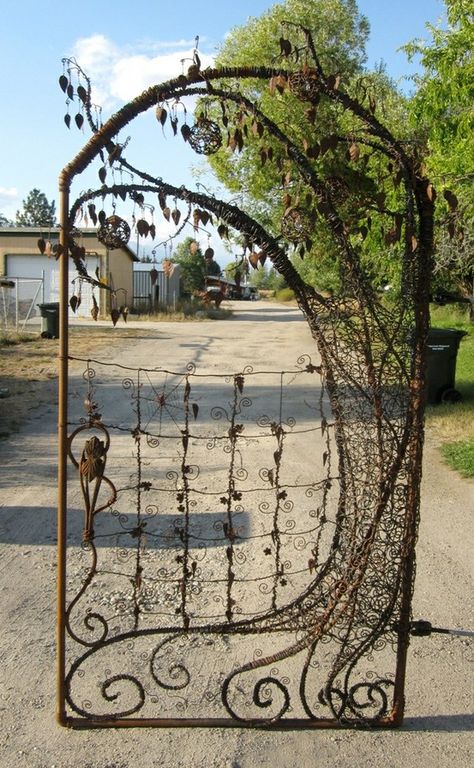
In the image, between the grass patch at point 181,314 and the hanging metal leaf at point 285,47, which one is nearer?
the hanging metal leaf at point 285,47

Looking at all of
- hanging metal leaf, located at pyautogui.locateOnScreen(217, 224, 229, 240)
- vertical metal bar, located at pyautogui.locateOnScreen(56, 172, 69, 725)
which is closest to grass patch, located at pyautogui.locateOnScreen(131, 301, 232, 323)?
hanging metal leaf, located at pyautogui.locateOnScreen(217, 224, 229, 240)

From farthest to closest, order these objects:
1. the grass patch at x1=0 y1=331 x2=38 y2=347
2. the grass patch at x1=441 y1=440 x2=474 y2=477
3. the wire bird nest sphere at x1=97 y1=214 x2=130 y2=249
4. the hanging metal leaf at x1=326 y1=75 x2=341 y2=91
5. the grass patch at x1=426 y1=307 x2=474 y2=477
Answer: the grass patch at x1=0 y1=331 x2=38 y2=347 → the grass patch at x1=426 y1=307 x2=474 y2=477 → the grass patch at x1=441 y1=440 x2=474 y2=477 → the wire bird nest sphere at x1=97 y1=214 x2=130 y2=249 → the hanging metal leaf at x1=326 y1=75 x2=341 y2=91

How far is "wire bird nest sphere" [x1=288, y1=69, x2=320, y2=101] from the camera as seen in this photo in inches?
121

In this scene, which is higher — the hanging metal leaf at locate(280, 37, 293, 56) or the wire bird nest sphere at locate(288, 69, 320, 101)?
the hanging metal leaf at locate(280, 37, 293, 56)

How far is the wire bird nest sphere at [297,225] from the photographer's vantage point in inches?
127

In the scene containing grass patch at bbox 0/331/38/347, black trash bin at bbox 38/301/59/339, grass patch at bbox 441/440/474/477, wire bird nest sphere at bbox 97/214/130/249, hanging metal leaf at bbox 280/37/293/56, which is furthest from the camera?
black trash bin at bbox 38/301/59/339

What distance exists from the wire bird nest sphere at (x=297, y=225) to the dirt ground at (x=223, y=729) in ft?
7.10

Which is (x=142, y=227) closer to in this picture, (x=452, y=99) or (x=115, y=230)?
(x=115, y=230)

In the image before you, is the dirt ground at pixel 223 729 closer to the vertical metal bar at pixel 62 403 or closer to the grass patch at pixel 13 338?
the vertical metal bar at pixel 62 403

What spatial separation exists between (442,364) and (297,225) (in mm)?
8777

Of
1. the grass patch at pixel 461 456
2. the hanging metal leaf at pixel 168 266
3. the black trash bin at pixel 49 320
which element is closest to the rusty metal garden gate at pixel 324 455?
the hanging metal leaf at pixel 168 266

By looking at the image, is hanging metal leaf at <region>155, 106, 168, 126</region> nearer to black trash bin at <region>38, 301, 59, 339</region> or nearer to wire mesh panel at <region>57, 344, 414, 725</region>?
wire mesh panel at <region>57, 344, 414, 725</region>

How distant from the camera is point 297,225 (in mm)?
3230

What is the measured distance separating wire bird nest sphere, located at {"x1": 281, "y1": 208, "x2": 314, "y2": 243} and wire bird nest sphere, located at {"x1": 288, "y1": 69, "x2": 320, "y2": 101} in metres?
0.46
